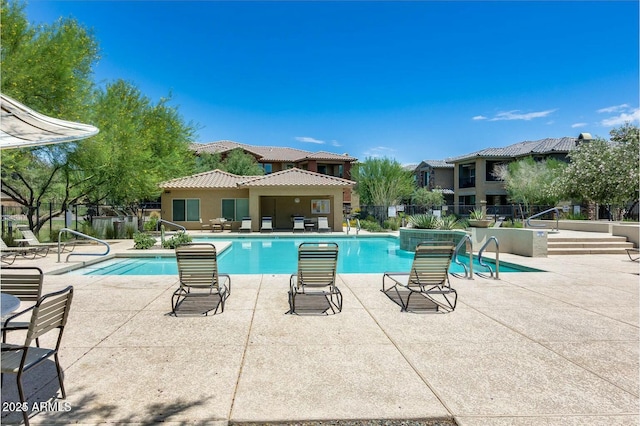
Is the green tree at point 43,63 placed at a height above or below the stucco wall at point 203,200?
above

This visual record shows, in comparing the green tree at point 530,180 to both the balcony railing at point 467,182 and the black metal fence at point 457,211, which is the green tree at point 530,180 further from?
the balcony railing at point 467,182

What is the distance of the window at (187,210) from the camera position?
83.4 ft

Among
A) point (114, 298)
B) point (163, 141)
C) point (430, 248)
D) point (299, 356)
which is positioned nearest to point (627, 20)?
point (430, 248)

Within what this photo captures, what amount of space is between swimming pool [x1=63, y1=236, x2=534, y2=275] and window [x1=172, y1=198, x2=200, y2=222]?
770 centimetres

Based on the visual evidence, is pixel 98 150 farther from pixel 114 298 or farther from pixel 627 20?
pixel 627 20

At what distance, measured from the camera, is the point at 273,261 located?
13.7 metres

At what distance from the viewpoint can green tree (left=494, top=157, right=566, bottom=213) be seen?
1138 inches

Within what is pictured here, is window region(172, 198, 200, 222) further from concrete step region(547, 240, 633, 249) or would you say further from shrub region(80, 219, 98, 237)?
concrete step region(547, 240, 633, 249)

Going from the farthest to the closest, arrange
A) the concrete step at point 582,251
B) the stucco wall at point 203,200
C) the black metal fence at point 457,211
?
the black metal fence at point 457,211 → the stucco wall at point 203,200 → the concrete step at point 582,251

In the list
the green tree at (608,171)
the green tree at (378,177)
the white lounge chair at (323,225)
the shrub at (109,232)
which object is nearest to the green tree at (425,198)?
the green tree at (378,177)

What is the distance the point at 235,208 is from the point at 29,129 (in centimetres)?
2202

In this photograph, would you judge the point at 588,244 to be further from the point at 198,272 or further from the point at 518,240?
the point at 198,272

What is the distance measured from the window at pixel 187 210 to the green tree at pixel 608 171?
2473 cm

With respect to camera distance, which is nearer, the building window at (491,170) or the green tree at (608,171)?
the green tree at (608,171)
